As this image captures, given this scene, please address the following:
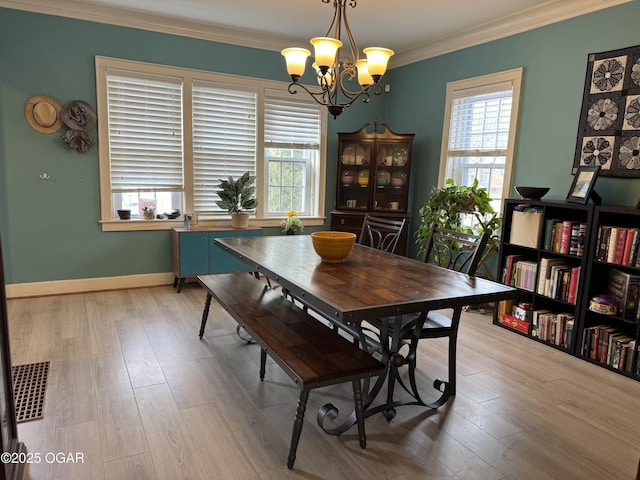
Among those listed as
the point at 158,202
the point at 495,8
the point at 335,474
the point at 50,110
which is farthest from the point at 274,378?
the point at 495,8

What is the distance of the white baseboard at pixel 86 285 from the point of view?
4.18m

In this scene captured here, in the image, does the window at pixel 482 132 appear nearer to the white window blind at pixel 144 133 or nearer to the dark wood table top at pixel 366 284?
the dark wood table top at pixel 366 284

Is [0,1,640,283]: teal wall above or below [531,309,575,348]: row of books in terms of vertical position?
above

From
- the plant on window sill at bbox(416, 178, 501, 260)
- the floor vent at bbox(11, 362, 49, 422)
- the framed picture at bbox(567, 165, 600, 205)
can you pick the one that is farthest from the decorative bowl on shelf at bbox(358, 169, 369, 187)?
the floor vent at bbox(11, 362, 49, 422)

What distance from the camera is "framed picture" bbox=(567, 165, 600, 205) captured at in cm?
321

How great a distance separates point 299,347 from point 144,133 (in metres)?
3.37

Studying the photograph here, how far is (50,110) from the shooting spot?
13.3 feet

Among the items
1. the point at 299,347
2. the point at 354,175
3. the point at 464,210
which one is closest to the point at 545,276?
the point at 464,210

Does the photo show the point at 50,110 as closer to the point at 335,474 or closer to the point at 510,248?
the point at 335,474

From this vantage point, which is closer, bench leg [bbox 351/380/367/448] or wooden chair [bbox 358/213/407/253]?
bench leg [bbox 351/380/367/448]

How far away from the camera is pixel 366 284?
2191 millimetres

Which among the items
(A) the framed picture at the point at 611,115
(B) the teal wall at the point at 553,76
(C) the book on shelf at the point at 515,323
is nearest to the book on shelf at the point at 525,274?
(C) the book on shelf at the point at 515,323

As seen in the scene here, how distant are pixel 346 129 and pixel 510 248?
2573 millimetres

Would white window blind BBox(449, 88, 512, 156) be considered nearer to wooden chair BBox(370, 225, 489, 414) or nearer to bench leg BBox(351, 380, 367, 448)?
wooden chair BBox(370, 225, 489, 414)
